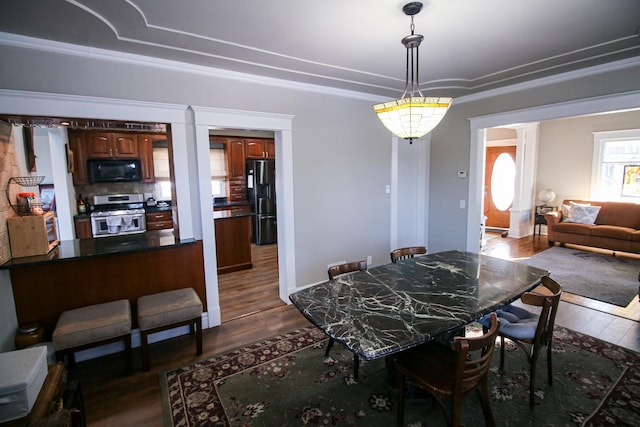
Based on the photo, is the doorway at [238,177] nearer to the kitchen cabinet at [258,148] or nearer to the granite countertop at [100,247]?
the kitchen cabinet at [258,148]

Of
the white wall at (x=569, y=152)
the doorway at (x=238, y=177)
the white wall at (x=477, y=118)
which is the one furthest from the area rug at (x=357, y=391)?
the white wall at (x=569, y=152)

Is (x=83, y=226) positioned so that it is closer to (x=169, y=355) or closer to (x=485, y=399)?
(x=169, y=355)

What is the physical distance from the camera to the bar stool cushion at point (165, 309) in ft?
8.21

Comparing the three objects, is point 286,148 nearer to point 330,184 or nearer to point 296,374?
point 330,184

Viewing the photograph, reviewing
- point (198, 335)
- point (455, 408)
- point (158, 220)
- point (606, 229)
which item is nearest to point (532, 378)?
point (455, 408)

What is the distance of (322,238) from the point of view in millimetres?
3951

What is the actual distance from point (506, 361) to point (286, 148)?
2911 millimetres

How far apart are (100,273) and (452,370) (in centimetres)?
285

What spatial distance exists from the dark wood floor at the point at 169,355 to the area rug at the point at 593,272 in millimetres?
3691

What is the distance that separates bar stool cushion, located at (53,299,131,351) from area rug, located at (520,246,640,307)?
500 cm

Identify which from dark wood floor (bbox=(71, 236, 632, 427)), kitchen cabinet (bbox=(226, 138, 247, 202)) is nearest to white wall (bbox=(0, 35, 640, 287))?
dark wood floor (bbox=(71, 236, 632, 427))

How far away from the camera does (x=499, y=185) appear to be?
312 inches

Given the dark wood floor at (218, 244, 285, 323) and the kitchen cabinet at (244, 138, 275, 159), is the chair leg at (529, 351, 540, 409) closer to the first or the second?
the dark wood floor at (218, 244, 285, 323)

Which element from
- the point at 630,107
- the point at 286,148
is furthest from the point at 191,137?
the point at 630,107
